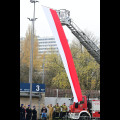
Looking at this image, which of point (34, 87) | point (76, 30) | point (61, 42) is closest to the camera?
point (61, 42)

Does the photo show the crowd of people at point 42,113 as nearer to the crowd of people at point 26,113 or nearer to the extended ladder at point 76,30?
the crowd of people at point 26,113

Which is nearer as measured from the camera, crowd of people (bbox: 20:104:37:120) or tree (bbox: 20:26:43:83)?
crowd of people (bbox: 20:104:37:120)

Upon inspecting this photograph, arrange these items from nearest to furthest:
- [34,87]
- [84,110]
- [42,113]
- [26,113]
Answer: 1. [26,113]
2. [42,113]
3. [84,110]
4. [34,87]

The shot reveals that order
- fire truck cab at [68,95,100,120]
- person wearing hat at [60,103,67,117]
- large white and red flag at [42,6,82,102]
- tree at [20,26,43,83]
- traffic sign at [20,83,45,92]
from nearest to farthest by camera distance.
Result: large white and red flag at [42,6,82,102] → fire truck cab at [68,95,100,120] → person wearing hat at [60,103,67,117] → traffic sign at [20,83,45,92] → tree at [20,26,43,83]

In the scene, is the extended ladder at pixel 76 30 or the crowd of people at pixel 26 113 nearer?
the crowd of people at pixel 26 113

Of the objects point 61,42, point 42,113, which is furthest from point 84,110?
point 61,42

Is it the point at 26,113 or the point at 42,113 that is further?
the point at 42,113

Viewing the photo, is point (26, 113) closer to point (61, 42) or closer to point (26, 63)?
point (61, 42)

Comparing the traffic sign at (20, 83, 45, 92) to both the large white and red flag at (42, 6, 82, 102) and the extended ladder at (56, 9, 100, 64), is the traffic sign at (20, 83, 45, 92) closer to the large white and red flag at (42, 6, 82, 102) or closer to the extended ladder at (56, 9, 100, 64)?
the extended ladder at (56, 9, 100, 64)

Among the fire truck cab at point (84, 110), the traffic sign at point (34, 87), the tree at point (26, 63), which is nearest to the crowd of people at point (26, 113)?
the traffic sign at point (34, 87)

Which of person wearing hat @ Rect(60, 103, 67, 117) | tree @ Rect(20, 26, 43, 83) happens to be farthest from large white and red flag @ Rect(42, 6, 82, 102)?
tree @ Rect(20, 26, 43, 83)
